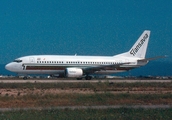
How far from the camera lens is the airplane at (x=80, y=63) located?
5006cm

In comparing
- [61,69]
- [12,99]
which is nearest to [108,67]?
[61,69]

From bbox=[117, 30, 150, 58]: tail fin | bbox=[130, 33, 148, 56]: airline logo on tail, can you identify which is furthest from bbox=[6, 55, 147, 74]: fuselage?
bbox=[130, 33, 148, 56]: airline logo on tail

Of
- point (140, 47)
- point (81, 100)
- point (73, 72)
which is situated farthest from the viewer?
point (140, 47)

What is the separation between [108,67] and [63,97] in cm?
3004


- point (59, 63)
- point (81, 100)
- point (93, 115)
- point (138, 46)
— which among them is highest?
point (138, 46)

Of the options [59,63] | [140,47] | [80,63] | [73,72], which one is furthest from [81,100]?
[140,47]

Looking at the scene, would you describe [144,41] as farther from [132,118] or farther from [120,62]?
[132,118]

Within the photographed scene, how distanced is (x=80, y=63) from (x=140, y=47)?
1142 cm

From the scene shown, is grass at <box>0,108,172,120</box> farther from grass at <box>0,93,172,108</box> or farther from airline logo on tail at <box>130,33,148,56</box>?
airline logo on tail at <box>130,33,148,56</box>

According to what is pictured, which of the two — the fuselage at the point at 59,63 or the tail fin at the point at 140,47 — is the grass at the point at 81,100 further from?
the tail fin at the point at 140,47

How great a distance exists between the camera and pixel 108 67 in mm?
54625

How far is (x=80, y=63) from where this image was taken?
53.4 m

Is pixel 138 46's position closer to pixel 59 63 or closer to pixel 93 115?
pixel 59 63

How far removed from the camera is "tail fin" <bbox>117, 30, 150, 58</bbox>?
191 ft
